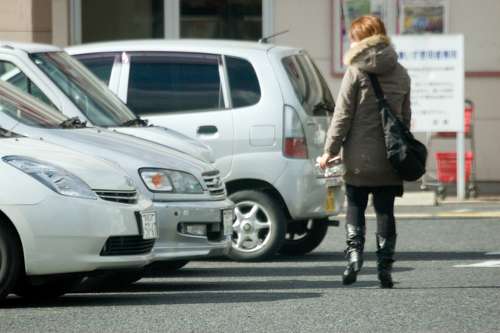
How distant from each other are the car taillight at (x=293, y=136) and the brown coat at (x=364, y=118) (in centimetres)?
218

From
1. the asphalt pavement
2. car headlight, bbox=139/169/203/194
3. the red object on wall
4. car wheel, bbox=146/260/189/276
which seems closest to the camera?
the asphalt pavement

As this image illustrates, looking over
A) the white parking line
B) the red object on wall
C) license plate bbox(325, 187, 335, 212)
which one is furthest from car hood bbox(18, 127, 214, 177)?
the red object on wall

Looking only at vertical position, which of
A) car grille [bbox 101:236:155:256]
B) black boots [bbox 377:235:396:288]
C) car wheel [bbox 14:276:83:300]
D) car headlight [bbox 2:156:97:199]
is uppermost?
car headlight [bbox 2:156:97:199]

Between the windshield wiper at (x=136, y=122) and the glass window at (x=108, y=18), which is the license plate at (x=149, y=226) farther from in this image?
the glass window at (x=108, y=18)

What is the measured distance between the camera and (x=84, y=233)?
9.10 m

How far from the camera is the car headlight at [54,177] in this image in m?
9.09

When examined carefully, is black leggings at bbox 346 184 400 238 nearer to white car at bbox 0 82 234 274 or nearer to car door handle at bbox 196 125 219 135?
white car at bbox 0 82 234 274

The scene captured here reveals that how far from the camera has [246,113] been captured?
1227cm

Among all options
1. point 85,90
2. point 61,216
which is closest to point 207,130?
point 85,90

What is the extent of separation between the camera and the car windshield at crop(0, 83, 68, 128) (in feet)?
32.7

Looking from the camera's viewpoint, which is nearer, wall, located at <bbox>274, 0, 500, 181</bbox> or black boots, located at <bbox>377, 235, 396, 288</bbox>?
black boots, located at <bbox>377, 235, 396, 288</bbox>

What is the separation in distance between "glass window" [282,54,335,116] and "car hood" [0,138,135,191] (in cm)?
321

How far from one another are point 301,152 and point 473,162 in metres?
7.59

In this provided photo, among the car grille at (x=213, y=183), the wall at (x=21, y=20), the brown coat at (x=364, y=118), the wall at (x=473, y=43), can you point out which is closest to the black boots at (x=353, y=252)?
the brown coat at (x=364, y=118)
